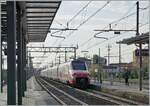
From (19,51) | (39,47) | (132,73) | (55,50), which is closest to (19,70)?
(19,51)

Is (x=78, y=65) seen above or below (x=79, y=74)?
above

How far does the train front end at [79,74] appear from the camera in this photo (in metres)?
44.2

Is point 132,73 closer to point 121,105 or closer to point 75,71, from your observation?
point 75,71

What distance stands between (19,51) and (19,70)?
3.53ft

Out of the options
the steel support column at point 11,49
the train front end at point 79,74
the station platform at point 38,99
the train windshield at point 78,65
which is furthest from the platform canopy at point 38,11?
the train windshield at point 78,65

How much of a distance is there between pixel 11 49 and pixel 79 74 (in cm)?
3074

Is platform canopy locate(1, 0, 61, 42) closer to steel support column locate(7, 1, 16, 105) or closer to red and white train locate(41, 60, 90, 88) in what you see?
steel support column locate(7, 1, 16, 105)

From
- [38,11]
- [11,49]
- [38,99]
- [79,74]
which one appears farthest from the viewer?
[79,74]

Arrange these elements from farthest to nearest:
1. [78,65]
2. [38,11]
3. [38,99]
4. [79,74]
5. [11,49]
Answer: [78,65], [79,74], [38,99], [38,11], [11,49]

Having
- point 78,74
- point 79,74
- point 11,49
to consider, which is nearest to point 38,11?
point 11,49

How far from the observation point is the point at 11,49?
13875 millimetres

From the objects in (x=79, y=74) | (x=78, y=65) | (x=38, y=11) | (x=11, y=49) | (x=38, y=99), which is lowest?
(x=38, y=99)

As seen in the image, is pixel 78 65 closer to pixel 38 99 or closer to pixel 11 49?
pixel 38 99

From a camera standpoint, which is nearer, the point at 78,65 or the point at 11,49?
the point at 11,49
